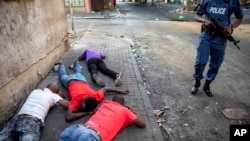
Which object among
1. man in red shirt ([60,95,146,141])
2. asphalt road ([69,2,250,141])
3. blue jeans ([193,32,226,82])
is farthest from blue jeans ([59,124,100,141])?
blue jeans ([193,32,226,82])

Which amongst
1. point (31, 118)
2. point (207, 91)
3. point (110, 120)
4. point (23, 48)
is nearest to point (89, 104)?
point (110, 120)

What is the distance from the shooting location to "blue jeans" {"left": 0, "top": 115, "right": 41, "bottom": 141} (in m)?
2.77

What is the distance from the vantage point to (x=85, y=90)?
3811mm

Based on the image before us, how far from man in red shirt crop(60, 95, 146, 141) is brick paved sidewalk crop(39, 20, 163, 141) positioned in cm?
18

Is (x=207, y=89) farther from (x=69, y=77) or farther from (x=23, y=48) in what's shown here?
(x=23, y=48)

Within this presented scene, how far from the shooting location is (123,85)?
4.82 meters

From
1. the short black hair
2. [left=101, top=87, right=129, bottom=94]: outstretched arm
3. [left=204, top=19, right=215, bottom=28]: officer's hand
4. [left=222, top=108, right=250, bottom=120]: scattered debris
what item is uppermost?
[left=204, top=19, right=215, bottom=28]: officer's hand

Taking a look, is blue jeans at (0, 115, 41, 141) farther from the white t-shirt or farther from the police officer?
the police officer

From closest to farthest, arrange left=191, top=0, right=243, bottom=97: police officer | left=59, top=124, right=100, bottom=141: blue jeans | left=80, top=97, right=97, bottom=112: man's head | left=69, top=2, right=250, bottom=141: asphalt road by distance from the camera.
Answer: left=59, top=124, right=100, bottom=141: blue jeans → left=80, top=97, right=97, bottom=112: man's head → left=69, top=2, right=250, bottom=141: asphalt road → left=191, top=0, right=243, bottom=97: police officer

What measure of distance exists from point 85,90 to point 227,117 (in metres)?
2.40

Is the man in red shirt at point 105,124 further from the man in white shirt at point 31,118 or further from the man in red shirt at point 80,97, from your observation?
the man in white shirt at point 31,118

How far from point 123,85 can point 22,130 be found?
2373 millimetres

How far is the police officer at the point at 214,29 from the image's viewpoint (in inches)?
161

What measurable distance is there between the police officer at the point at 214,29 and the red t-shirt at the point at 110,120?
2.01 metres
